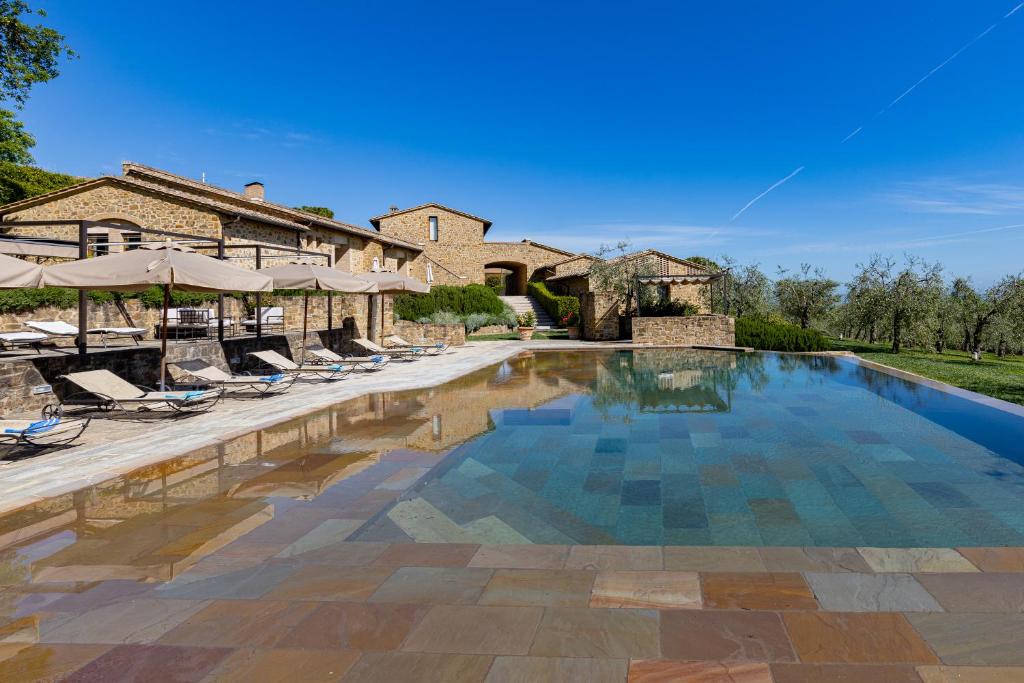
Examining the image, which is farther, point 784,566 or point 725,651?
point 784,566

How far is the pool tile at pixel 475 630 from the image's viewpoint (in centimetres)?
246

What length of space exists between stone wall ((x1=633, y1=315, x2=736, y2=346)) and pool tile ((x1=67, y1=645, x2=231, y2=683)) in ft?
63.9

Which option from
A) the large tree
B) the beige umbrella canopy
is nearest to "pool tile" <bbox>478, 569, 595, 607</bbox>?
the beige umbrella canopy

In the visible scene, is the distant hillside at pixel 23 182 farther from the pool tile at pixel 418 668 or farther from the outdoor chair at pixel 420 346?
the pool tile at pixel 418 668

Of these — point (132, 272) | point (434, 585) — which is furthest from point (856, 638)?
point (132, 272)

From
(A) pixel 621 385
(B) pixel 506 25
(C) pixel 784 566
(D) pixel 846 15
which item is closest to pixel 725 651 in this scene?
(C) pixel 784 566

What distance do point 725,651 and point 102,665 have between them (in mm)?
2549

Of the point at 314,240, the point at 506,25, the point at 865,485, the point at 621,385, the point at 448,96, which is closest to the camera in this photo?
the point at 865,485

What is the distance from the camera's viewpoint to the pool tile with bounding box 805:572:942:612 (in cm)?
277

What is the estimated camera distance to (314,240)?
26125 millimetres

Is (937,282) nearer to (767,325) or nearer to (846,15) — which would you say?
(767,325)

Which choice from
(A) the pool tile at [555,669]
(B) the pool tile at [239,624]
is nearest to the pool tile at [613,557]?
(A) the pool tile at [555,669]

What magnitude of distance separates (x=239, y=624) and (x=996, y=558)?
4.10 meters

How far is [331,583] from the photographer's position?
3.12 m
